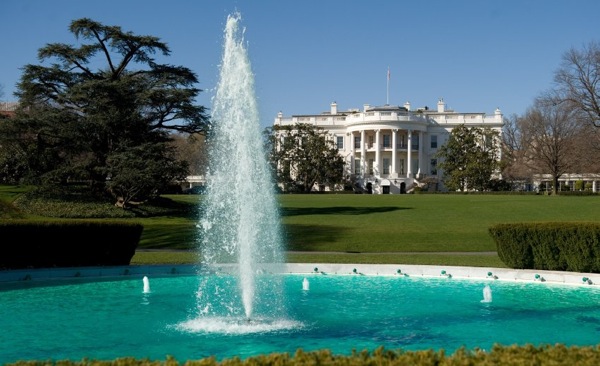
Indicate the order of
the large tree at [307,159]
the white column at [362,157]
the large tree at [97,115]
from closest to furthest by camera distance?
the large tree at [97,115], the large tree at [307,159], the white column at [362,157]

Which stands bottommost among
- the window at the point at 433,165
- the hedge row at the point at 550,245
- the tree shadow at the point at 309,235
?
the tree shadow at the point at 309,235

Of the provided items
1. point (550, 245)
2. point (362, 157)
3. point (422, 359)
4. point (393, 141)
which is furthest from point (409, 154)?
point (422, 359)

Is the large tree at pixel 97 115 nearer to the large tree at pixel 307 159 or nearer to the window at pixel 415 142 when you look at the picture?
the large tree at pixel 307 159

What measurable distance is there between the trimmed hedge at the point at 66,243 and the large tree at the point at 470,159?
2157 inches

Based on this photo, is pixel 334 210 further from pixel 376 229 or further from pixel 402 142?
pixel 402 142

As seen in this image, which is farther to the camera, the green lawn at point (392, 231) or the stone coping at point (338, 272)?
the green lawn at point (392, 231)

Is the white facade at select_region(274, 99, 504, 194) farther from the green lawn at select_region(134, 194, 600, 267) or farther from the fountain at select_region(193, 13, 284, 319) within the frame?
the fountain at select_region(193, 13, 284, 319)

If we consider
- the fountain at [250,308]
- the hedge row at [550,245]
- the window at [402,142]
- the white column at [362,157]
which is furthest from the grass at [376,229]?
the window at [402,142]

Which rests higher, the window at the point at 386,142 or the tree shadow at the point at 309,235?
the window at the point at 386,142

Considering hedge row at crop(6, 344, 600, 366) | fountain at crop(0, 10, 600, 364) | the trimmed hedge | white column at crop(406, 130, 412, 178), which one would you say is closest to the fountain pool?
fountain at crop(0, 10, 600, 364)

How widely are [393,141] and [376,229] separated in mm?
53828

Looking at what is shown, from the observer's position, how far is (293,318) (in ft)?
34.5

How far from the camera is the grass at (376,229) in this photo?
65.7ft

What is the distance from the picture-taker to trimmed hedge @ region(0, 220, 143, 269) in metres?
16.1
